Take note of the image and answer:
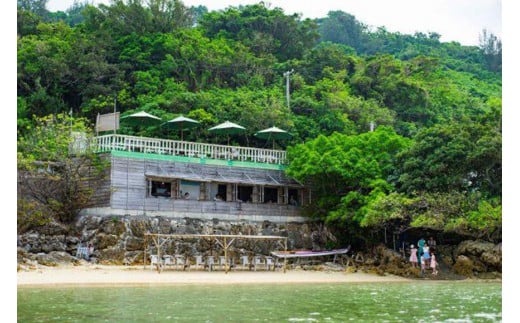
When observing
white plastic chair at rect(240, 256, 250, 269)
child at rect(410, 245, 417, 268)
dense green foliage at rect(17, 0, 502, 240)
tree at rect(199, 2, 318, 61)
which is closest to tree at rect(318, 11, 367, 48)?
dense green foliage at rect(17, 0, 502, 240)

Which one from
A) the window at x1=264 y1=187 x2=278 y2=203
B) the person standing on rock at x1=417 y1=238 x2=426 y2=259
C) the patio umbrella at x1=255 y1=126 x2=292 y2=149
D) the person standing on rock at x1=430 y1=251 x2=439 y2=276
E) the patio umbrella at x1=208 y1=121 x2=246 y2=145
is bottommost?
the person standing on rock at x1=430 y1=251 x2=439 y2=276

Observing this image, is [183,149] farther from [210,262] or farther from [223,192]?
[210,262]

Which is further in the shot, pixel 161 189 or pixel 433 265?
pixel 161 189

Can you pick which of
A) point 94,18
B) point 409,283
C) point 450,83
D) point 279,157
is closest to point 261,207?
point 279,157

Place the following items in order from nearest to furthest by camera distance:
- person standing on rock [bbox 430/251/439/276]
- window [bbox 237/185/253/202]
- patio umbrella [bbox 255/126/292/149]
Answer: person standing on rock [bbox 430/251/439/276] < window [bbox 237/185/253/202] < patio umbrella [bbox 255/126/292/149]

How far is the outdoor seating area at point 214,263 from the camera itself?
60.5ft

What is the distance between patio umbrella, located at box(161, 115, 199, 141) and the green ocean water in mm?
6923

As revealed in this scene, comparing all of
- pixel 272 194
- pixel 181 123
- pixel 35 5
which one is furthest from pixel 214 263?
pixel 35 5

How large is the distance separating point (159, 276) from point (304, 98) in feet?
41.4

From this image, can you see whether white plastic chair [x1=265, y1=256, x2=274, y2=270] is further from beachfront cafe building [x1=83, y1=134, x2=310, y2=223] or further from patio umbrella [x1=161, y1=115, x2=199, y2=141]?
patio umbrella [x1=161, y1=115, x2=199, y2=141]

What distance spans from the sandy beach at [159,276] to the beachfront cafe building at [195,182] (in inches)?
92.5

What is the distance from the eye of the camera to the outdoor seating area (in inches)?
726

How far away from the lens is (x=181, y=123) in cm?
2216

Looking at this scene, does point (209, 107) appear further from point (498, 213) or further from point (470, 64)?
point (470, 64)
